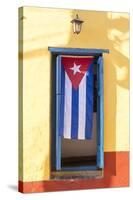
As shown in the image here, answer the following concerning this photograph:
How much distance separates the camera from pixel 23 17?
952 cm

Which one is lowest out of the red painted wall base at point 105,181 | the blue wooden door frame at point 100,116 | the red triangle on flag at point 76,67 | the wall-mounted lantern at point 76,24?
the red painted wall base at point 105,181

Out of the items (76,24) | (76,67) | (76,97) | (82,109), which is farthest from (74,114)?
(76,24)

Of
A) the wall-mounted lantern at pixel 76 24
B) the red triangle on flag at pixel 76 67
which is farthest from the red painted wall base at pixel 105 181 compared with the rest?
the wall-mounted lantern at pixel 76 24

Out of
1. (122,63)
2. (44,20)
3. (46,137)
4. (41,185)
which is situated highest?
(44,20)

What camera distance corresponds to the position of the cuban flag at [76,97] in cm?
992

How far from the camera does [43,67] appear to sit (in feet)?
31.7

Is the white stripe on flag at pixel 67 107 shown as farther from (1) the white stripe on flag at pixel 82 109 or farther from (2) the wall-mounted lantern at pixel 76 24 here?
(2) the wall-mounted lantern at pixel 76 24

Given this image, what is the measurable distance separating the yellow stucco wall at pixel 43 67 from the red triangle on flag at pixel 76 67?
0.81ft

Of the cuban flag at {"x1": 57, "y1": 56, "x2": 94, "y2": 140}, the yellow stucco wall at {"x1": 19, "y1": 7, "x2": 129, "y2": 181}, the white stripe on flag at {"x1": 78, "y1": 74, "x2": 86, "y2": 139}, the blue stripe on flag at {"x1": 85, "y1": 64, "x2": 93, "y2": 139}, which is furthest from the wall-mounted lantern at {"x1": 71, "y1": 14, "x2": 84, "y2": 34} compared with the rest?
the white stripe on flag at {"x1": 78, "y1": 74, "x2": 86, "y2": 139}

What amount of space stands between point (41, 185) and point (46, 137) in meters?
0.80

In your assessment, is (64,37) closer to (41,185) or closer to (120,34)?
(120,34)

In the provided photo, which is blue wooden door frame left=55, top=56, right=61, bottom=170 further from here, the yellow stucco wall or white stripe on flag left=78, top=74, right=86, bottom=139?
white stripe on flag left=78, top=74, right=86, bottom=139

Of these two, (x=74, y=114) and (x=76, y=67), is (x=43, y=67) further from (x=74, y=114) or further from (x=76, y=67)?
(x=74, y=114)

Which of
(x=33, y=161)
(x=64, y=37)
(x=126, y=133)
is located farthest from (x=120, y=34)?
(x=33, y=161)
